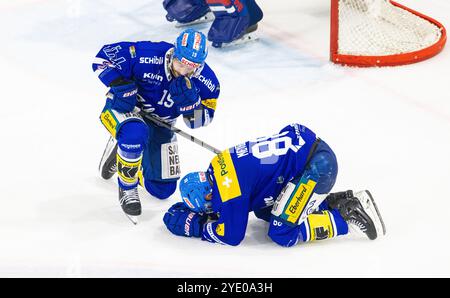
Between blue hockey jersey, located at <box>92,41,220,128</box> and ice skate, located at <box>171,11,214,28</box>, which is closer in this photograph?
blue hockey jersey, located at <box>92,41,220,128</box>

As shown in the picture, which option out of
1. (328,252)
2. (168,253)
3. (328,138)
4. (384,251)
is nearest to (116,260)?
(168,253)

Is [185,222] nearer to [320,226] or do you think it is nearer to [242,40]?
[320,226]

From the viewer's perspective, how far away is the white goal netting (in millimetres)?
5906

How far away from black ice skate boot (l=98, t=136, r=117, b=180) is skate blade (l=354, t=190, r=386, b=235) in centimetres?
126

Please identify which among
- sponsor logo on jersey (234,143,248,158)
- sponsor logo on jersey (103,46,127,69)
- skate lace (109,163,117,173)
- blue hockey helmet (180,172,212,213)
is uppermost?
sponsor logo on jersey (103,46,127,69)

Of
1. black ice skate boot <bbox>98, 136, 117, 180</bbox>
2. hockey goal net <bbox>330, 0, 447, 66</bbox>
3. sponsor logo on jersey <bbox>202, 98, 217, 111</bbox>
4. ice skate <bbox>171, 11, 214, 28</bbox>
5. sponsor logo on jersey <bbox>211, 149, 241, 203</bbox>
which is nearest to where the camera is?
sponsor logo on jersey <bbox>211, 149, 241, 203</bbox>

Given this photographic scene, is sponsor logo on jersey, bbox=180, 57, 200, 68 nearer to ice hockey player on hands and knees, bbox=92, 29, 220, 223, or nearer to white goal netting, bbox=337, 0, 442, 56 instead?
ice hockey player on hands and knees, bbox=92, 29, 220, 223

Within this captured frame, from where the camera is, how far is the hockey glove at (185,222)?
403cm

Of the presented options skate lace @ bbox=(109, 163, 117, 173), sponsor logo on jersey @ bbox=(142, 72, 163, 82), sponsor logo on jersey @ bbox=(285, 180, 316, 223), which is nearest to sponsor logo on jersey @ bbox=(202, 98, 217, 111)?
sponsor logo on jersey @ bbox=(142, 72, 163, 82)

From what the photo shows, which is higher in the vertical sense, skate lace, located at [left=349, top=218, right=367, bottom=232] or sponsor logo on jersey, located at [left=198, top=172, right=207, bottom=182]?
sponsor logo on jersey, located at [left=198, top=172, right=207, bottom=182]

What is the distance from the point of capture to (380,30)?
19.8 feet

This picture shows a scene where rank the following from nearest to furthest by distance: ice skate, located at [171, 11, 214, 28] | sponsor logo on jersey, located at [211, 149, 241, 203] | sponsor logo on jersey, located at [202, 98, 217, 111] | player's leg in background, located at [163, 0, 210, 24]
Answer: sponsor logo on jersey, located at [211, 149, 241, 203] < sponsor logo on jersey, located at [202, 98, 217, 111] < player's leg in background, located at [163, 0, 210, 24] < ice skate, located at [171, 11, 214, 28]

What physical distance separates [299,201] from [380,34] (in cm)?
246

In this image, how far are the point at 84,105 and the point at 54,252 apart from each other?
5.37ft
